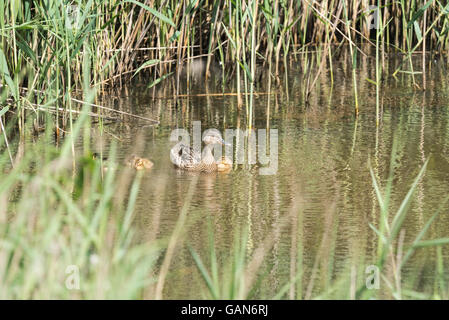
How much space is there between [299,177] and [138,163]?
0.92 m

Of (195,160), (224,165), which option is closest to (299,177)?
(224,165)

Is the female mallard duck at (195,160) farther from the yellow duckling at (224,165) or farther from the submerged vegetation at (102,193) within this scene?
the submerged vegetation at (102,193)

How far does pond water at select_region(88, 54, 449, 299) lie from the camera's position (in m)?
3.44

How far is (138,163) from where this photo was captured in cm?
476

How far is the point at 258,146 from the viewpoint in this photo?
5.29 m

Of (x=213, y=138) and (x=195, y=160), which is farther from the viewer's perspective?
(x=213, y=138)

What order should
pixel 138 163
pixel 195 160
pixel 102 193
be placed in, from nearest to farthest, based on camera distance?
pixel 102 193, pixel 138 163, pixel 195 160

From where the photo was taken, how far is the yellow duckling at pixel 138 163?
4.75 meters

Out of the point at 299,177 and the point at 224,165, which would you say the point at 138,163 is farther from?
the point at 299,177

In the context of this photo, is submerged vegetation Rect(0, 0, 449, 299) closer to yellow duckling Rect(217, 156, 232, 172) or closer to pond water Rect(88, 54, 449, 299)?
pond water Rect(88, 54, 449, 299)

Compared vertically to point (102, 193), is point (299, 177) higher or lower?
lower

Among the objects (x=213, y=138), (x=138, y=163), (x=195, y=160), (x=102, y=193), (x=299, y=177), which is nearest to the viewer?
(x=102, y=193)

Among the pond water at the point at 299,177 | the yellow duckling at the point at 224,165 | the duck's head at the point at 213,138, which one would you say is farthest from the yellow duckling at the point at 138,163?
the duck's head at the point at 213,138
